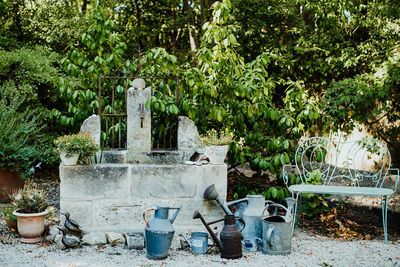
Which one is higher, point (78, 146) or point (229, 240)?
point (78, 146)

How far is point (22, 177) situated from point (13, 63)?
8.25 ft

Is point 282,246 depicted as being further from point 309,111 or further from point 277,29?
point 277,29

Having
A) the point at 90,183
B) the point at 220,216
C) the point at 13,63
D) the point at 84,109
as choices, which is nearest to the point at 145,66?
the point at 84,109

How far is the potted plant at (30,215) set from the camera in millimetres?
3945

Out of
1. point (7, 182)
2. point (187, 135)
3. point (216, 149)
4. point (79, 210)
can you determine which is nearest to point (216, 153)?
point (216, 149)

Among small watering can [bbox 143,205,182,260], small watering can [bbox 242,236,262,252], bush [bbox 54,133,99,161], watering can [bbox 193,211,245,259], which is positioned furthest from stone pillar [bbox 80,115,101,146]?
small watering can [bbox 242,236,262,252]

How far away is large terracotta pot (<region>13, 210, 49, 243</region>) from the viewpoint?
3932 mm

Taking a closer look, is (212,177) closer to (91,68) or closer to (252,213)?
(252,213)

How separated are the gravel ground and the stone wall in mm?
353

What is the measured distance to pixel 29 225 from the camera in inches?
156

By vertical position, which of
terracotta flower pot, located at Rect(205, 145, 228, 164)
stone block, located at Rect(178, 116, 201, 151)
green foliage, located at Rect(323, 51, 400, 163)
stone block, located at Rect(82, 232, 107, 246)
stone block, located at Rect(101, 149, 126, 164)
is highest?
green foliage, located at Rect(323, 51, 400, 163)

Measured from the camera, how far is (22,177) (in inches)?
209

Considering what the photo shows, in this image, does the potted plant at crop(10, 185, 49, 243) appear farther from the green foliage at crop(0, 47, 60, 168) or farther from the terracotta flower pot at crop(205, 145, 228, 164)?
the green foliage at crop(0, 47, 60, 168)

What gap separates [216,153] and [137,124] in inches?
36.4
